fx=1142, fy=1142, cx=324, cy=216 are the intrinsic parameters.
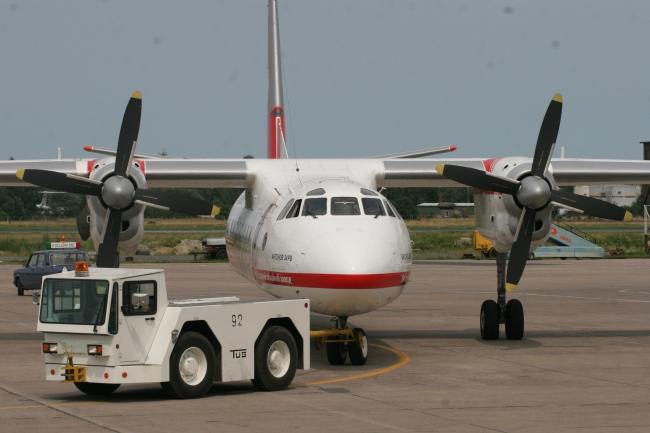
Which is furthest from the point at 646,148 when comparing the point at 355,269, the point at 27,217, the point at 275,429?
the point at 27,217

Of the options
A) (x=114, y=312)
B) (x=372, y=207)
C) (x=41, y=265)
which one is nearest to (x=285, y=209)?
(x=372, y=207)

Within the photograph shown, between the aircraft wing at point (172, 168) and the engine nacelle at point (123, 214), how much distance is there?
2.41 ft

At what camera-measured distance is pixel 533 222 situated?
22094mm

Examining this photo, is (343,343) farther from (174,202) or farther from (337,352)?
(174,202)

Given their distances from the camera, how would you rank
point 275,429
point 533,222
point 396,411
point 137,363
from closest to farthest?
point 275,429
point 396,411
point 137,363
point 533,222

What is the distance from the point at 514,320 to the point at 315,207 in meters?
6.18

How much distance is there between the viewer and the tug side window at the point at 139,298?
15.4m

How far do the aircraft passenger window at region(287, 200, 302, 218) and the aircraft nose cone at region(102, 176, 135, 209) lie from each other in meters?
3.69

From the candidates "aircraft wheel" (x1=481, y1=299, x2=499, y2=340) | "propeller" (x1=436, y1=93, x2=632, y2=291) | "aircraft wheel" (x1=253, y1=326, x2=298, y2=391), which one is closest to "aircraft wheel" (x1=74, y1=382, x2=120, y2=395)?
"aircraft wheel" (x1=253, y1=326, x2=298, y2=391)

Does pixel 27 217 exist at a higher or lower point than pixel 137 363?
higher

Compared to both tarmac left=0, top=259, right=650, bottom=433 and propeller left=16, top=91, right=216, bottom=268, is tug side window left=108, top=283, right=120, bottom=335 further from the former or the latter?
propeller left=16, top=91, right=216, bottom=268

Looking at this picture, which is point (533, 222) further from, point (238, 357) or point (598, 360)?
point (238, 357)

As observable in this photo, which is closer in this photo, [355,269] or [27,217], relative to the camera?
[355,269]

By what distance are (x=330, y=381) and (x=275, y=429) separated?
4298 mm
